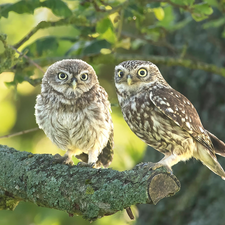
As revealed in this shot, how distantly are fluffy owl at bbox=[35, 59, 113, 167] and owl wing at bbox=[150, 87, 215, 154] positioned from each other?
0.54 m

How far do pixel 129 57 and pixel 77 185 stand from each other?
6.55ft

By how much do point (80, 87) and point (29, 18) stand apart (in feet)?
11.8

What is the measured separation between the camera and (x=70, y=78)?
2.93 m

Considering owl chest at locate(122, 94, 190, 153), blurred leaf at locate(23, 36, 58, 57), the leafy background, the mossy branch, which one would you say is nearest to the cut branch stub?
the mossy branch

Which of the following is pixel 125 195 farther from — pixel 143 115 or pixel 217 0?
pixel 217 0

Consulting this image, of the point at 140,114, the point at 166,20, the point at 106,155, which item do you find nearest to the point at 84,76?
the point at 140,114

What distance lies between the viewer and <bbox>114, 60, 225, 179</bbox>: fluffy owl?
9.16ft

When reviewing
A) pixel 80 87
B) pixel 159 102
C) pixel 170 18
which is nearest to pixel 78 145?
pixel 80 87

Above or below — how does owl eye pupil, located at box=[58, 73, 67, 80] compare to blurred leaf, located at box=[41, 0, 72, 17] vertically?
below

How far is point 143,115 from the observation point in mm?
2867

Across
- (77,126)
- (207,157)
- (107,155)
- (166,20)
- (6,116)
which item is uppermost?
(166,20)

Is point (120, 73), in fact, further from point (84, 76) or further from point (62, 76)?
point (62, 76)

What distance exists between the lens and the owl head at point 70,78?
2902mm

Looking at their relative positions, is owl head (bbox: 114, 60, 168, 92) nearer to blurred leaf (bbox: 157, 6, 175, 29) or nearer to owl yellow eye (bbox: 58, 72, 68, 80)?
owl yellow eye (bbox: 58, 72, 68, 80)
